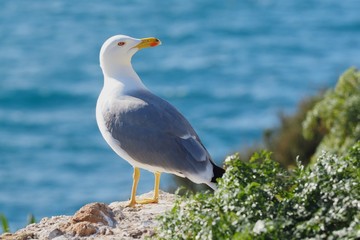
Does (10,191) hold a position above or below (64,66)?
→ below

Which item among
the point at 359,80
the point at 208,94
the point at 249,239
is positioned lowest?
the point at 249,239

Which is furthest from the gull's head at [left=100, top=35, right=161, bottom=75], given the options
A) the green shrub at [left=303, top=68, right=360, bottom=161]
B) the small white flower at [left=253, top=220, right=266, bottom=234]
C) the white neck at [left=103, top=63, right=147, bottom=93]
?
the green shrub at [left=303, top=68, right=360, bottom=161]

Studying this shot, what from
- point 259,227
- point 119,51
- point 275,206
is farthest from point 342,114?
point 259,227

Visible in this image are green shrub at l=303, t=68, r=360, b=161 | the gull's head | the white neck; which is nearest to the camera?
the white neck

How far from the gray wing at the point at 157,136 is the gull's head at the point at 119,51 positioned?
56 centimetres

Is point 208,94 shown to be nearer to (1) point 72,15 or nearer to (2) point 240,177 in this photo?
(1) point 72,15

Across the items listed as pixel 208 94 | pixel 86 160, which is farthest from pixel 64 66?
pixel 86 160

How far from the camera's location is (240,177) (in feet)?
17.9

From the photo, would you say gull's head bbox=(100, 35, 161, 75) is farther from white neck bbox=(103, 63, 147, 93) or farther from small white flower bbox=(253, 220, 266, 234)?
small white flower bbox=(253, 220, 266, 234)

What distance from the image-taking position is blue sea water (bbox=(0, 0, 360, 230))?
22.1 m

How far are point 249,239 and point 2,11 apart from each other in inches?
1230

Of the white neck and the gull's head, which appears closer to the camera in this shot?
the white neck

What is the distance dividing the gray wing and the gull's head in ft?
1.84

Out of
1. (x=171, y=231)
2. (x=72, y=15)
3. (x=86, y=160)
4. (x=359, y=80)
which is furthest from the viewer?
(x=72, y=15)
